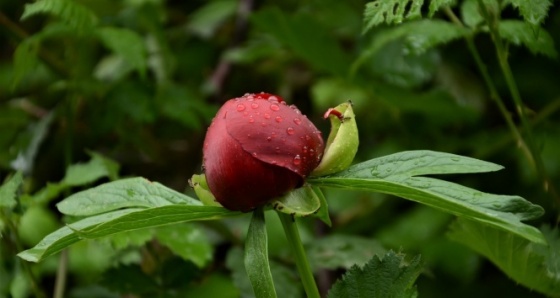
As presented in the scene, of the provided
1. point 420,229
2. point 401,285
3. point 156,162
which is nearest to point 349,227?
point 420,229

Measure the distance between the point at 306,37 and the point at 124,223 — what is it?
0.90 meters

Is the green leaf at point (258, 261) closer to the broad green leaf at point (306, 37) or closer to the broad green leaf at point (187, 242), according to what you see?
the broad green leaf at point (187, 242)

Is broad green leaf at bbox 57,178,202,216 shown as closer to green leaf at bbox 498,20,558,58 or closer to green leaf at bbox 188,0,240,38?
green leaf at bbox 498,20,558,58

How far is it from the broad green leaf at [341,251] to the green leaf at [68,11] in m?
0.52

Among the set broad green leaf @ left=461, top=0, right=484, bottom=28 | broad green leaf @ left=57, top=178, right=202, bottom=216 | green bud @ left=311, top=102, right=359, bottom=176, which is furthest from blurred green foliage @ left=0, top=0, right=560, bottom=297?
green bud @ left=311, top=102, right=359, bottom=176

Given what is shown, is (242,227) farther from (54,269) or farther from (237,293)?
(54,269)

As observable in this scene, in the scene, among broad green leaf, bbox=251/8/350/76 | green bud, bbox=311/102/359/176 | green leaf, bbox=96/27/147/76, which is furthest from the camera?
broad green leaf, bbox=251/8/350/76

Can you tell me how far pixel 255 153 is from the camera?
2.29 ft

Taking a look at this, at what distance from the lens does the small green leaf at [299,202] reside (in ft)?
2.30

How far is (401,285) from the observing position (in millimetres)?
735

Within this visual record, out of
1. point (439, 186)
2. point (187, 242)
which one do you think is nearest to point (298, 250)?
point (439, 186)

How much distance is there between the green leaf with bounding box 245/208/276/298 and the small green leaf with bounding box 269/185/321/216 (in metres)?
0.03

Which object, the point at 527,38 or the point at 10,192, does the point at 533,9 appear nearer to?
the point at 527,38

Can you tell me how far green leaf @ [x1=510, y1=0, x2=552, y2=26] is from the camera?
75 centimetres
